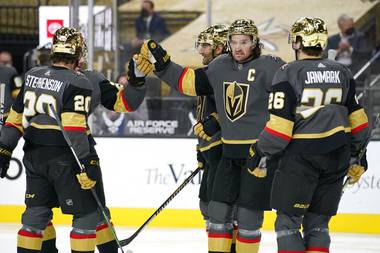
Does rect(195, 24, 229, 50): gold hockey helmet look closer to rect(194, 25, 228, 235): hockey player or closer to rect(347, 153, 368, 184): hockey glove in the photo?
rect(194, 25, 228, 235): hockey player

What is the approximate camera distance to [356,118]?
15.0ft

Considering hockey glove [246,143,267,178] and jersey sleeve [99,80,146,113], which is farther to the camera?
jersey sleeve [99,80,146,113]

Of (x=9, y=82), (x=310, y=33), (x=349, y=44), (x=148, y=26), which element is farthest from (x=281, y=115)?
(x=148, y=26)

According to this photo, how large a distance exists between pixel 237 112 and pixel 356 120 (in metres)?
0.58

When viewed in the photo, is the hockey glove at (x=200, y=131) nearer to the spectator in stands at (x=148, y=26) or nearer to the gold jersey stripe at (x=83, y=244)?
the gold jersey stripe at (x=83, y=244)

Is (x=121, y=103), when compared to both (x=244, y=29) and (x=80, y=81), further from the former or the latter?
(x=244, y=29)

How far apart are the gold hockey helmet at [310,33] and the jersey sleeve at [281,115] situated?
236 mm

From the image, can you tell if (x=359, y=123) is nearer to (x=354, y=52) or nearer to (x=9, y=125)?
(x=9, y=125)

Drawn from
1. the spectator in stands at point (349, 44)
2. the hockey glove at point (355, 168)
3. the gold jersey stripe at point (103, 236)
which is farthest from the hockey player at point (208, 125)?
the spectator in stands at point (349, 44)

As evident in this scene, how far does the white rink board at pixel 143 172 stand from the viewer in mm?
7312

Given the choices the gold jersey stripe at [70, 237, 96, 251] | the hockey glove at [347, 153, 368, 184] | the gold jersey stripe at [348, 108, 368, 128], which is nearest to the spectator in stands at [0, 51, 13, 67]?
the gold jersey stripe at [70, 237, 96, 251]

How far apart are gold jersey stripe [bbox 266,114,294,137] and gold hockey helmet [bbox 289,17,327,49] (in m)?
0.37

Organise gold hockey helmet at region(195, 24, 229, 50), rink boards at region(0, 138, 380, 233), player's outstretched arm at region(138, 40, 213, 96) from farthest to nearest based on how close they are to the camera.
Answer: rink boards at region(0, 138, 380, 233) → gold hockey helmet at region(195, 24, 229, 50) → player's outstretched arm at region(138, 40, 213, 96)

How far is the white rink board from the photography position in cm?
731
